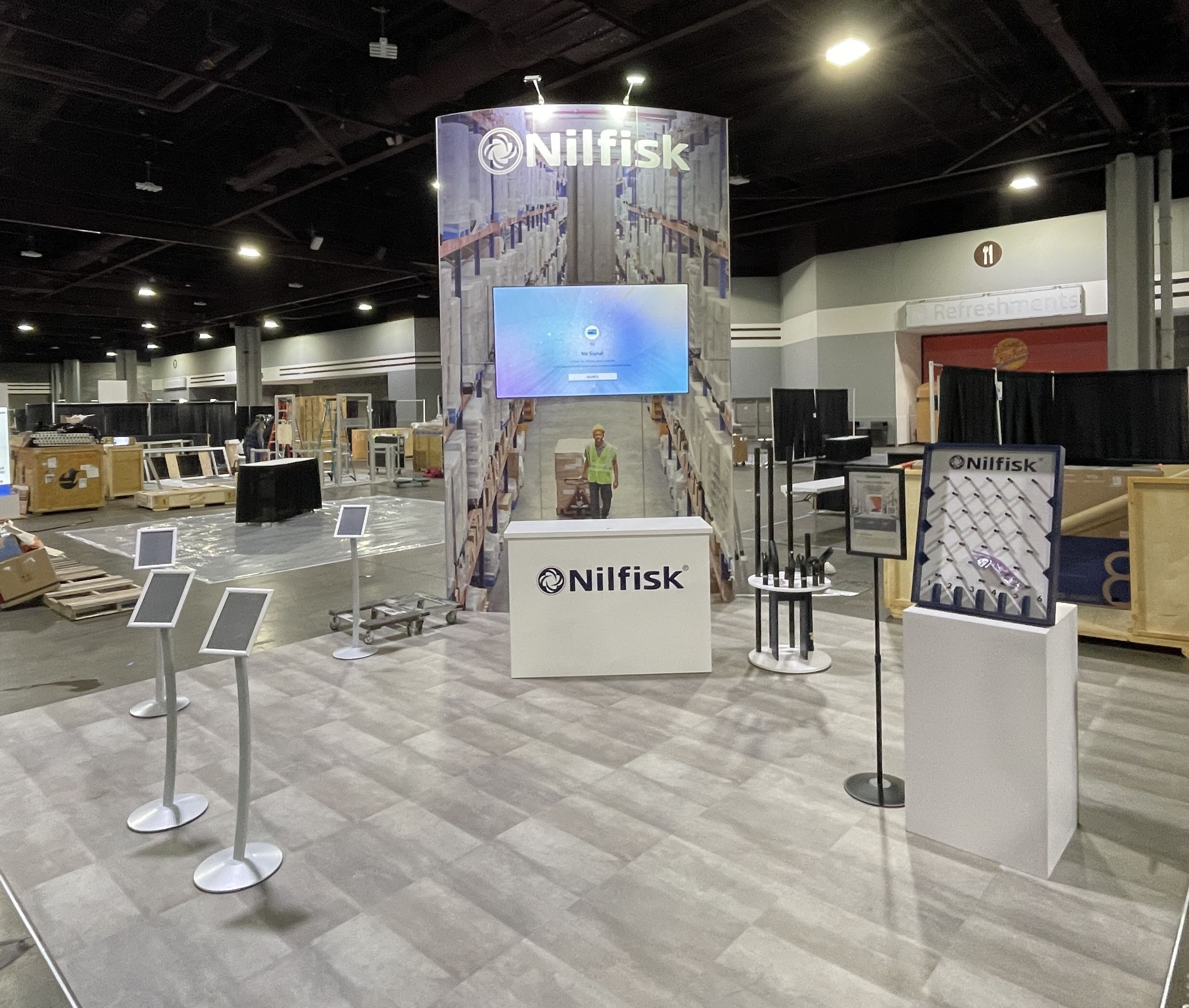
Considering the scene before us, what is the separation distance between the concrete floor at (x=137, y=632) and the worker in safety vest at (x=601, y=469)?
1.80m

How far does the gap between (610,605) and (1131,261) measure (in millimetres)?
8925

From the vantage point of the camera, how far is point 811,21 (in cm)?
637

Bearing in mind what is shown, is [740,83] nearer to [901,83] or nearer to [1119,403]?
[901,83]

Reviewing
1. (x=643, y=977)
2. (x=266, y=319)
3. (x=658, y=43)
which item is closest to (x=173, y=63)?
(x=658, y=43)

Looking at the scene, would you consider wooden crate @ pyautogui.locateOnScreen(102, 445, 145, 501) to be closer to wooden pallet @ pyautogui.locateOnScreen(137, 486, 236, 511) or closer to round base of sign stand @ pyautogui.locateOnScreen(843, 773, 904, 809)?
wooden pallet @ pyautogui.locateOnScreen(137, 486, 236, 511)

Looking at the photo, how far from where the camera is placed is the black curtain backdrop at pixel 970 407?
5.43 meters

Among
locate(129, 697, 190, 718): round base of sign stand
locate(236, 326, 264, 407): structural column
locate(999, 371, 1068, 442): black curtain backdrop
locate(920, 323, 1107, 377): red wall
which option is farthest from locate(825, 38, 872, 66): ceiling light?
locate(236, 326, 264, 407): structural column

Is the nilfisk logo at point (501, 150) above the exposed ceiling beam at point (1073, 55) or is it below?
below

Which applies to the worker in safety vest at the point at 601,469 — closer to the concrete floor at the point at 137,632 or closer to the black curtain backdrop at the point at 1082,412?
the concrete floor at the point at 137,632

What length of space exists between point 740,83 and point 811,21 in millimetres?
1588

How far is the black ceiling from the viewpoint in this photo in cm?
609

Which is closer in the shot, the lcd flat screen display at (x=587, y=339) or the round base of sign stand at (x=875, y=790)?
the round base of sign stand at (x=875, y=790)

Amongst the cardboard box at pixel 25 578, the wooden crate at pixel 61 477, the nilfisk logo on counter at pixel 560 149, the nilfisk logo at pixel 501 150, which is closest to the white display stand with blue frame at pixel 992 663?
the nilfisk logo on counter at pixel 560 149

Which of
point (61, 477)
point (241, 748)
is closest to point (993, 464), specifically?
point (241, 748)
